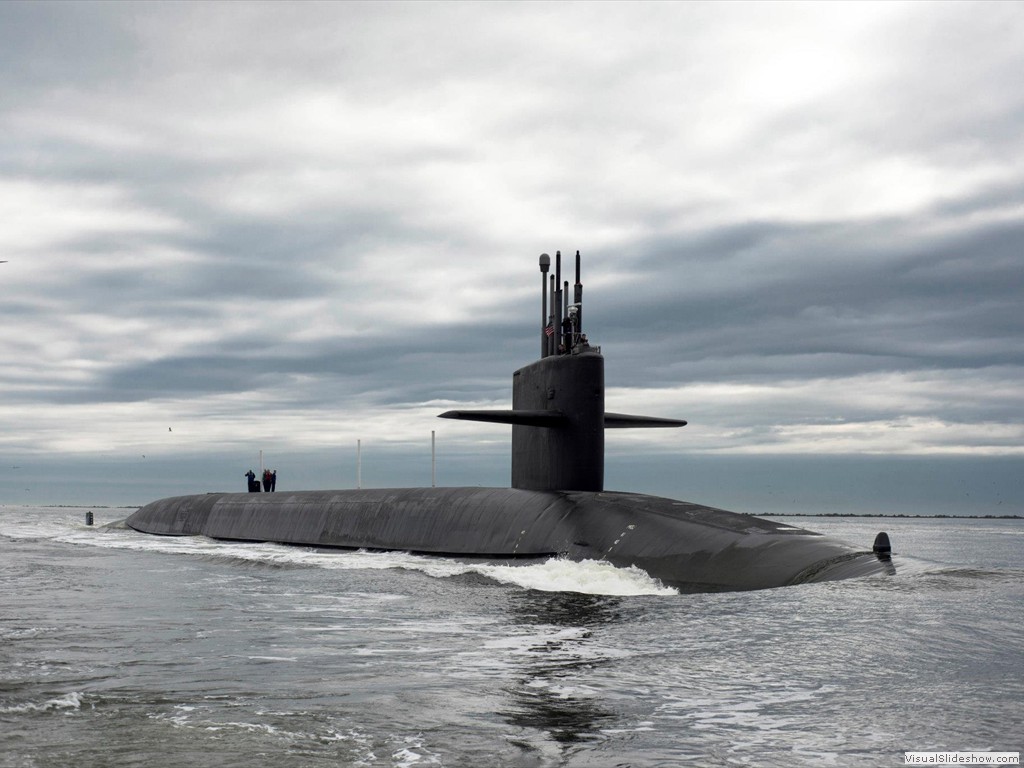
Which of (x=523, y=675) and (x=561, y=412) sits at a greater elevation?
(x=561, y=412)

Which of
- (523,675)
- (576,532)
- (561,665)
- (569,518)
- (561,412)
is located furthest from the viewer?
(561,412)

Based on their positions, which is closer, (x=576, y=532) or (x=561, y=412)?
(x=576, y=532)

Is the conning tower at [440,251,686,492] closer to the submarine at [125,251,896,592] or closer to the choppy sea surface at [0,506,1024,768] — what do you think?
the submarine at [125,251,896,592]

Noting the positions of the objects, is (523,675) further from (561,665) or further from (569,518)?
(569,518)

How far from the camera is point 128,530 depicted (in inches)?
1403

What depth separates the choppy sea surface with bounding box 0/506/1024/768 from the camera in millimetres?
5344

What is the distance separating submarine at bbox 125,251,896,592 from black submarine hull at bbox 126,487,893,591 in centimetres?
3

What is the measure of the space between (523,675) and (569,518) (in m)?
8.72

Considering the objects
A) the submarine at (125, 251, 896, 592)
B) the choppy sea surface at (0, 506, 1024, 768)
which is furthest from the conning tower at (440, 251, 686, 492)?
the choppy sea surface at (0, 506, 1024, 768)

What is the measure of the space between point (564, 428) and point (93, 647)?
10147mm

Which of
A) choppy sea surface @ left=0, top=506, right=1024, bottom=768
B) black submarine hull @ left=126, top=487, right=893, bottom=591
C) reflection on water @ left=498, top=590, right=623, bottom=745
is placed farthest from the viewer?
black submarine hull @ left=126, top=487, right=893, bottom=591

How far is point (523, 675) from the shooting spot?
7383mm

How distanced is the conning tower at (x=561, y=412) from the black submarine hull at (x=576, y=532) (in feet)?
1.65

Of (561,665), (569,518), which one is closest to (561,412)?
(569,518)
